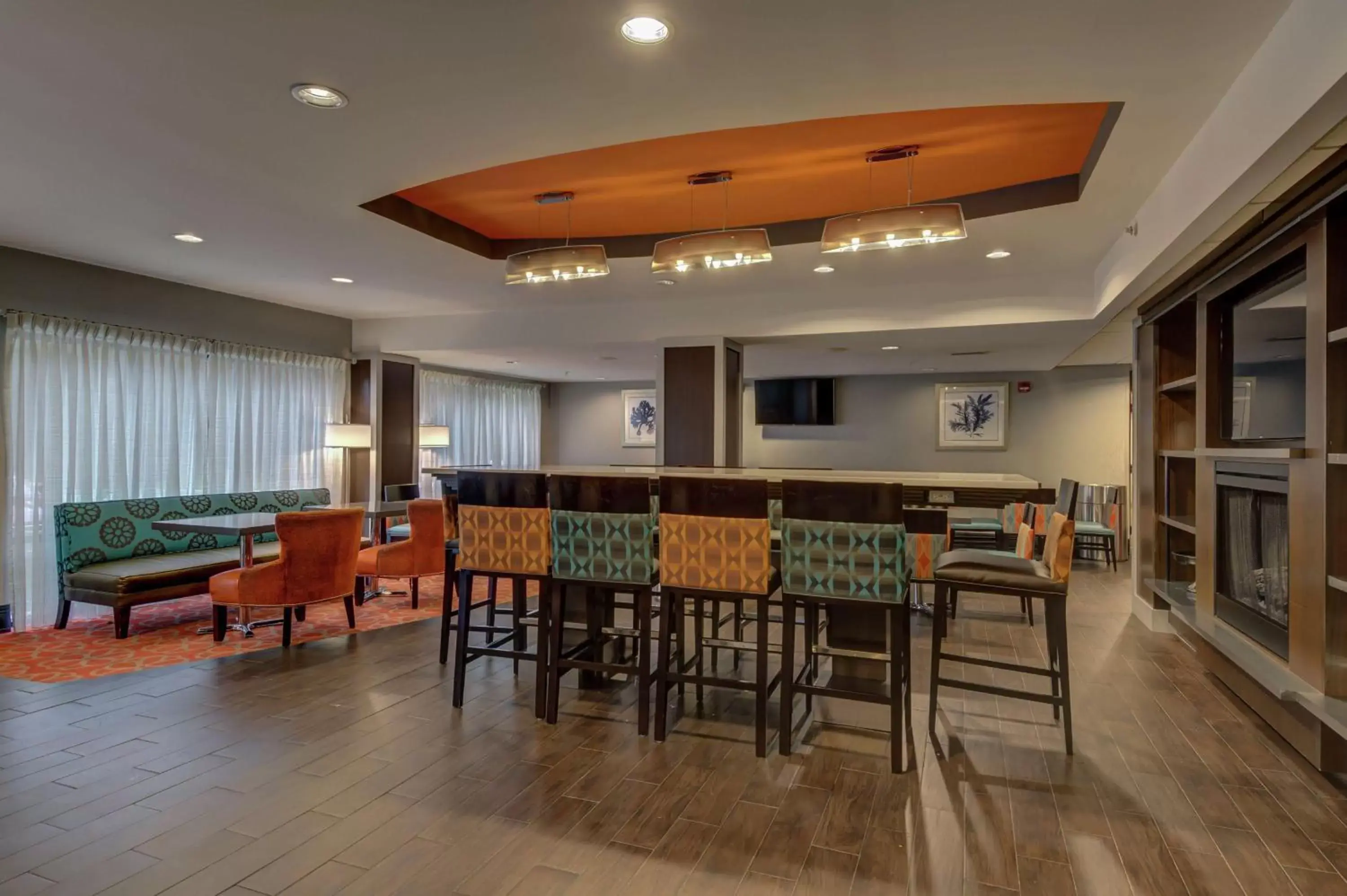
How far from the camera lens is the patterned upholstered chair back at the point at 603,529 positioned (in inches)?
116

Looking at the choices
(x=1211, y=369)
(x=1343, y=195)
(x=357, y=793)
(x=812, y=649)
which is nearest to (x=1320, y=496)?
(x=1343, y=195)

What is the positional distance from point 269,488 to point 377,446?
1.06m

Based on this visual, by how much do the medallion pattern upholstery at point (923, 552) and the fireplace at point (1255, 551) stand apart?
4.36 feet

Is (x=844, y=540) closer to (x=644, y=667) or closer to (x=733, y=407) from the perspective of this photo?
(x=644, y=667)

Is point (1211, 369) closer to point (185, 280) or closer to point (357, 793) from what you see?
point (357, 793)

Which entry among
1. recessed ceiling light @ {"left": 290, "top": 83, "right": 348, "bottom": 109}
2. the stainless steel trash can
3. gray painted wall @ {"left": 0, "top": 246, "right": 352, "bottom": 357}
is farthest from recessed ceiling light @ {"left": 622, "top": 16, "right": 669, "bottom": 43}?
the stainless steel trash can

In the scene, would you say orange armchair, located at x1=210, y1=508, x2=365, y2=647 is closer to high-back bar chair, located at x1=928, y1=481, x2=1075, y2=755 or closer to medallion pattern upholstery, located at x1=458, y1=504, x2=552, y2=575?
medallion pattern upholstery, located at x1=458, y1=504, x2=552, y2=575

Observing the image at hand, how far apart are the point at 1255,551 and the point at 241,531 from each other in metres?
5.43

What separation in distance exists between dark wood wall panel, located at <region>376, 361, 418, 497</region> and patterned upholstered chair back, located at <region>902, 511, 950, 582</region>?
5632 millimetres

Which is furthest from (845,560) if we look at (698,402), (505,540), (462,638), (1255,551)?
(698,402)

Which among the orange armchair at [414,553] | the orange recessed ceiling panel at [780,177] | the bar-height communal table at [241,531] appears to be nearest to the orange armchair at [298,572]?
the bar-height communal table at [241,531]

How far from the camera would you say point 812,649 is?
10.1ft

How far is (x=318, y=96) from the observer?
248cm

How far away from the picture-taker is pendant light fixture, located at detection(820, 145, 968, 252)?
9.76 ft
